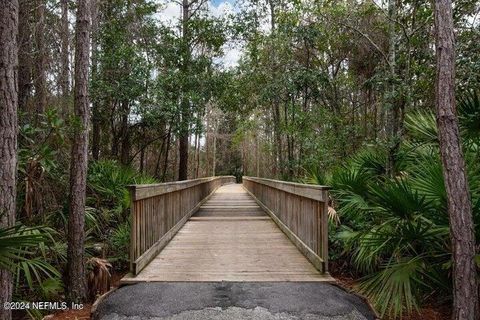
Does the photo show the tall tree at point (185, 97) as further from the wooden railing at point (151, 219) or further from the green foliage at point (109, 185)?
the wooden railing at point (151, 219)

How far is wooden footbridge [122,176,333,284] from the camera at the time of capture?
15.6ft

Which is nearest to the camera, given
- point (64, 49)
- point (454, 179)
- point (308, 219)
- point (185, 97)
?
point (454, 179)

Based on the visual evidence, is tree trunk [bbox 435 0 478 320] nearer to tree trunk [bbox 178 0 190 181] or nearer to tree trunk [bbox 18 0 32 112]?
tree trunk [bbox 18 0 32 112]

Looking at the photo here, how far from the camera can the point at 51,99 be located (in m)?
10.6

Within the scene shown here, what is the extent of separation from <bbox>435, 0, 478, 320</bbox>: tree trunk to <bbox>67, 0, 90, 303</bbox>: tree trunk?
13.7 ft

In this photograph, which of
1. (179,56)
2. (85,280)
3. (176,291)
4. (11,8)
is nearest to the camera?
(11,8)

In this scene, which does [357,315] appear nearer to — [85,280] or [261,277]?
[261,277]

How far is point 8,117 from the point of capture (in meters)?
3.50

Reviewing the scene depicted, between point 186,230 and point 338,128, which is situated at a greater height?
→ point 338,128

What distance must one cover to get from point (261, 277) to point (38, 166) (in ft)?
11.1

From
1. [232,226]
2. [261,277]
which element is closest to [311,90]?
[232,226]

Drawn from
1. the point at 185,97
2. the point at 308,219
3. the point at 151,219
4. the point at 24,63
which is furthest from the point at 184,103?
the point at 308,219

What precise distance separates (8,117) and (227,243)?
169 inches

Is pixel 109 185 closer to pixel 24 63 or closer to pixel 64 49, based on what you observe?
pixel 24 63
